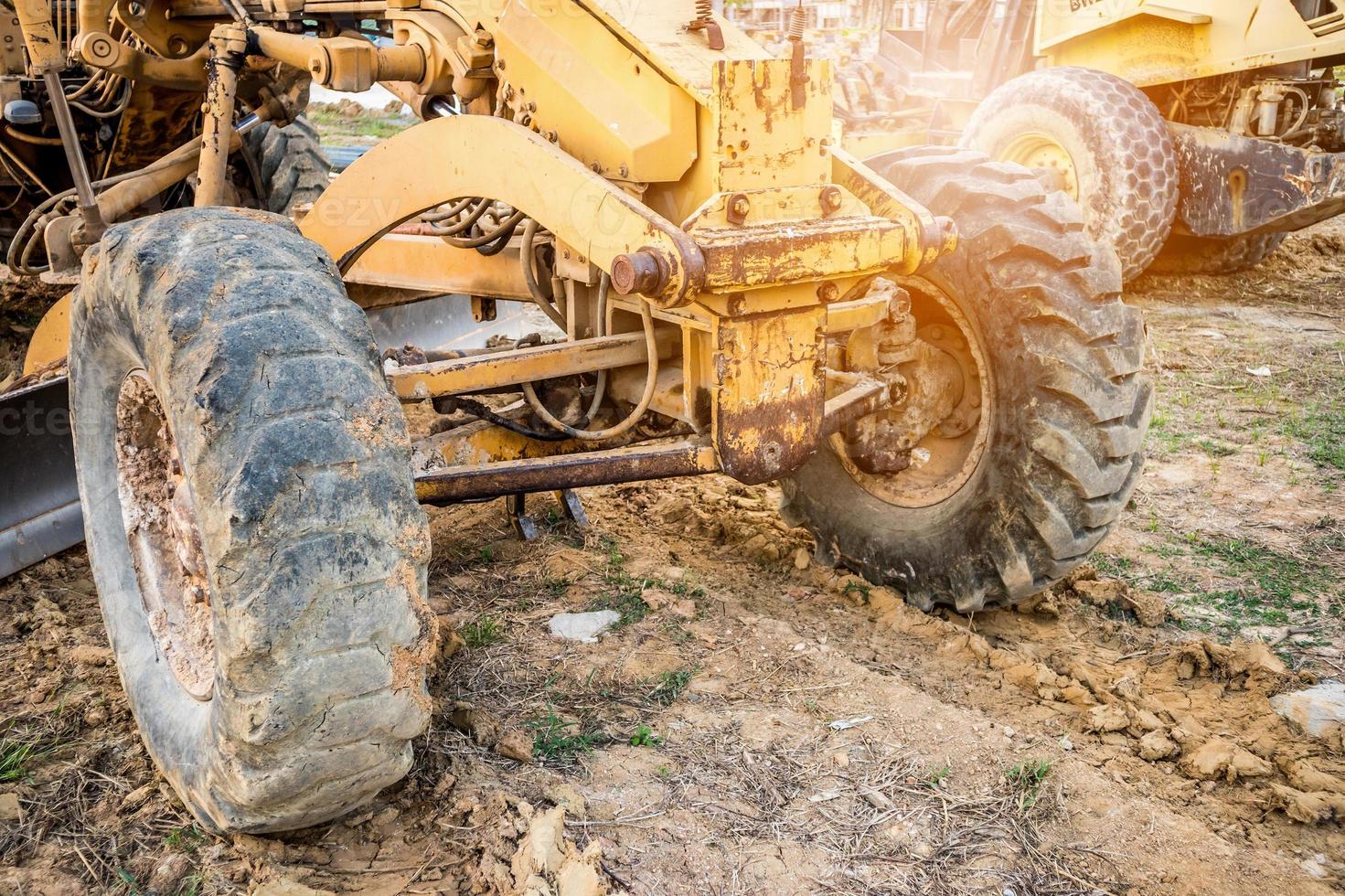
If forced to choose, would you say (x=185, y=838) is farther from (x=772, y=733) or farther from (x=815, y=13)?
(x=815, y=13)

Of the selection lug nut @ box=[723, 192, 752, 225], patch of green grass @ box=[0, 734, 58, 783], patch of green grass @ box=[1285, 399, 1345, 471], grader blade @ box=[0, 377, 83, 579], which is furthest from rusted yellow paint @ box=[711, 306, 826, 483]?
patch of green grass @ box=[1285, 399, 1345, 471]

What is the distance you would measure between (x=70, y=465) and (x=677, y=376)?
227cm

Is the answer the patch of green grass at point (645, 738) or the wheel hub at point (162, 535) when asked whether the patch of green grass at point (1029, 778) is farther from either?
the wheel hub at point (162, 535)

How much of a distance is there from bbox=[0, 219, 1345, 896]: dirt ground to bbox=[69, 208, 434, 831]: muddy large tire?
0.96 feet

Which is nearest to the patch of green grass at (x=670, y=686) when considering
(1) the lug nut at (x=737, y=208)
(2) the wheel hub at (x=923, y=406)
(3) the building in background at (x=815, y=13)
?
(2) the wheel hub at (x=923, y=406)

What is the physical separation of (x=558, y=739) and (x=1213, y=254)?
7.81 m

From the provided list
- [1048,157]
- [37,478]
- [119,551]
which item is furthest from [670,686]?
[1048,157]

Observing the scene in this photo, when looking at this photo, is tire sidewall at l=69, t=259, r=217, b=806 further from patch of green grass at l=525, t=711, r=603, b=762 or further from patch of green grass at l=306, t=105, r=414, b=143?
patch of green grass at l=306, t=105, r=414, b=143

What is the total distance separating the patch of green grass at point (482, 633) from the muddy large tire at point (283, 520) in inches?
38.9

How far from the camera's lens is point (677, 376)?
3432 millimetres

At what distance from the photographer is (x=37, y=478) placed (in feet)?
13.3

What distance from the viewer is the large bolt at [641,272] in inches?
102

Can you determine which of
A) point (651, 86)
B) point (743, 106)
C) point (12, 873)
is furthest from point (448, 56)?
point (12, 873)

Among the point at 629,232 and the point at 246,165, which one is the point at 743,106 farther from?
the point at 246,165
